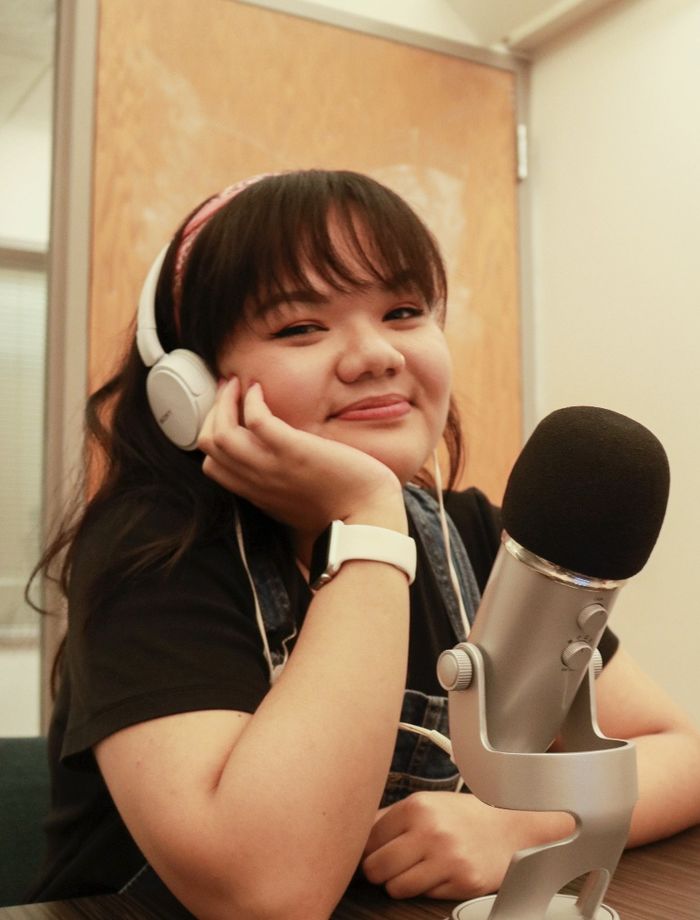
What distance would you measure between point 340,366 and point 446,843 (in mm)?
436

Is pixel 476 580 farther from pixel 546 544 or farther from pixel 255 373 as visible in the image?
pixel 546 544

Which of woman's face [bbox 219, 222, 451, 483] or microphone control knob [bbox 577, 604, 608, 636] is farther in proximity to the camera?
woman's face [bbox 219, 222, 451, 483]

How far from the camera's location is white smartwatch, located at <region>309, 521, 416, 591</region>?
85 cm

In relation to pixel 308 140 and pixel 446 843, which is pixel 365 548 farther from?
pixel 308 140

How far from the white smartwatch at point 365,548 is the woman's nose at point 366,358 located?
182mm

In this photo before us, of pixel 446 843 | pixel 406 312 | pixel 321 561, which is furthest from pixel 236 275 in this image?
pixel 446 843

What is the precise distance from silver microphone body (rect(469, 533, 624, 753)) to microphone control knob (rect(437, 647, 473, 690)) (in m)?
0.01

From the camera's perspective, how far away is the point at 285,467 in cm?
92

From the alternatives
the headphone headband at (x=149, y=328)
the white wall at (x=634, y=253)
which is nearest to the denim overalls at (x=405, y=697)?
the headphone headband at (x=149, y=328)

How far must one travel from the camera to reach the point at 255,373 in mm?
1013

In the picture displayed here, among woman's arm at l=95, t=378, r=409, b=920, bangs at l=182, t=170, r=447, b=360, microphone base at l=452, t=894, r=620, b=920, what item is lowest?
microphone base at l=452, t=894, r=620, b=920

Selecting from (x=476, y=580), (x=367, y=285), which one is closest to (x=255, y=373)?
(x=367, y=285)

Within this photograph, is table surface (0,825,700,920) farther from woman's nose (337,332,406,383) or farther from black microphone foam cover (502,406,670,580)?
woman's nose (337,332,406,383)

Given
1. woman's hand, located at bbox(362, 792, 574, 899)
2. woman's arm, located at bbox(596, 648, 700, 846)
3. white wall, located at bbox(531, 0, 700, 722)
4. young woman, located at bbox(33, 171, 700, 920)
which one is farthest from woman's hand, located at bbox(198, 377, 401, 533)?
white wall, located at bbox(531, 0, 700, 722)
